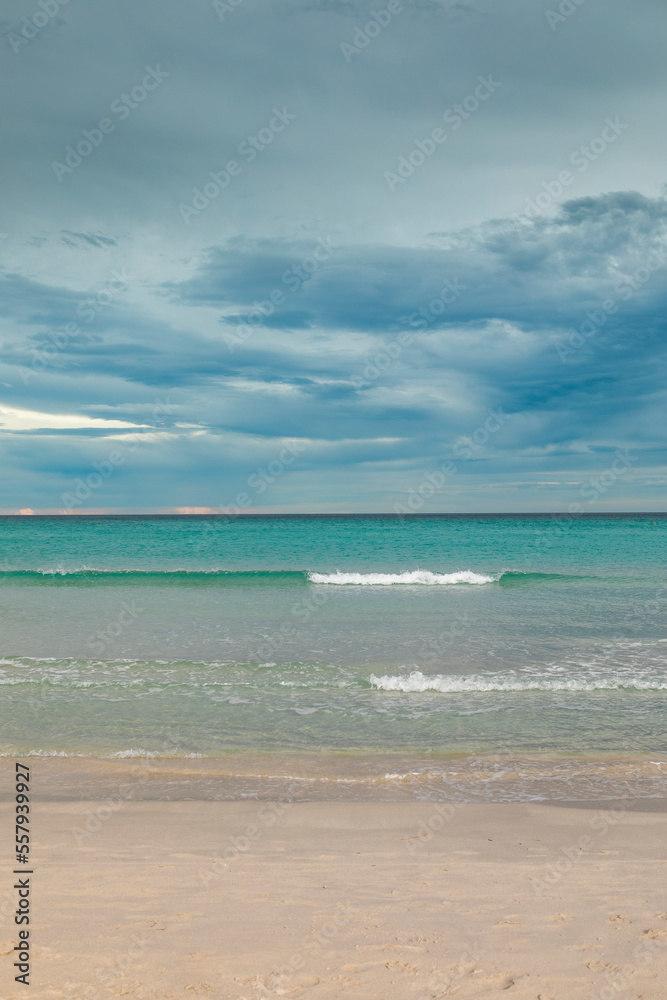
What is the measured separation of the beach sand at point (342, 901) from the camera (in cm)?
392

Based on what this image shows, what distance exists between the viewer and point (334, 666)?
14.0 meters

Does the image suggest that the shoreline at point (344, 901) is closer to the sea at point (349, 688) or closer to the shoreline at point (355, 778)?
the shoreline at point (355, 778)

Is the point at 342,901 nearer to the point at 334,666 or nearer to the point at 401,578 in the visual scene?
the point at 334,666

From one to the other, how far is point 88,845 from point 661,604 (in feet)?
70.3

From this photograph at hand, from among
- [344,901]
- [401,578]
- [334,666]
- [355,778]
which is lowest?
[344,901]

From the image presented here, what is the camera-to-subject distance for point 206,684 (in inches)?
493

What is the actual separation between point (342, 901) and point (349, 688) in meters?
7.34

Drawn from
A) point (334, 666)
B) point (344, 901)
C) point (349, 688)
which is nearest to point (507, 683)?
point (349, 688)

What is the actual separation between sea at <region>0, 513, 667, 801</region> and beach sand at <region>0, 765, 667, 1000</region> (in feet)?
3.09

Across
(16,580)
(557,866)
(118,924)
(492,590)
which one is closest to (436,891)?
(557,866)

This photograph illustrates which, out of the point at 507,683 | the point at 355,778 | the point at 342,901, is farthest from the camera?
the point at 507,683

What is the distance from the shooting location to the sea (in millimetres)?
8500

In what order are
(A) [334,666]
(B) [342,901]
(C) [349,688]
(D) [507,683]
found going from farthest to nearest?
(A) [334,666] < (D) [507,683] < (C) [349,688] < (B) [342,901]

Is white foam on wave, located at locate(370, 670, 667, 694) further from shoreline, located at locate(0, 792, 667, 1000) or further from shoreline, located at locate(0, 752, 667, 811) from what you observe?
shoreline, located at locate(0, 792, 667, 1000)
